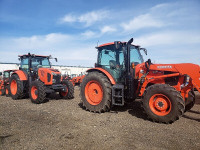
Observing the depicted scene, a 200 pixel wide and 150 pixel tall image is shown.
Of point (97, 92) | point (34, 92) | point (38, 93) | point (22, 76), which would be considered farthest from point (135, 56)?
point (22, 76)

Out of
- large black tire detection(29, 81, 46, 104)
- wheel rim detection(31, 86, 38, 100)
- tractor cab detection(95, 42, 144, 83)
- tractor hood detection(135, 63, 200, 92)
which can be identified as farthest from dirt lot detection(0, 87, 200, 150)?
wheel rim detection(31, 86, 38, 100)

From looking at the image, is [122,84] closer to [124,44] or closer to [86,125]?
[124,44]

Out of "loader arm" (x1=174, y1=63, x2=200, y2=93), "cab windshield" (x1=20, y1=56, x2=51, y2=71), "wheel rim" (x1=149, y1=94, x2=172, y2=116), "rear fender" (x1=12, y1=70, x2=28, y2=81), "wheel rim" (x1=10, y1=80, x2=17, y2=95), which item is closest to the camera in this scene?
"wheel rim" (x1=149, y1=94, x2=172, y2=116)

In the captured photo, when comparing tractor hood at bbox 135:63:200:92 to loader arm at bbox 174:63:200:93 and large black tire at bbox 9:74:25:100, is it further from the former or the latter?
large black tire at bbox 9:74:25:100

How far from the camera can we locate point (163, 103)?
14.6 feet

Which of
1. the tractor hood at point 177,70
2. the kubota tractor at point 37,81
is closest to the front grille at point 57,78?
the kubota tractor at point 37,81

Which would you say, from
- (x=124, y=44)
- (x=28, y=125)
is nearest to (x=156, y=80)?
(x=124, y=44)

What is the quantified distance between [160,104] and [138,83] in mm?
1177

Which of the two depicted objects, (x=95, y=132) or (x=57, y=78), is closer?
(x=95, y=132)

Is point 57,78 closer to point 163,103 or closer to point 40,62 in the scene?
point 40,62

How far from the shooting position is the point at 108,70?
609 centimetres

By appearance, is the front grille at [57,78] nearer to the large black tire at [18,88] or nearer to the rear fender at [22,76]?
the rear fender at [22,76]

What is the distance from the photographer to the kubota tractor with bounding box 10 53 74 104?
305 inches

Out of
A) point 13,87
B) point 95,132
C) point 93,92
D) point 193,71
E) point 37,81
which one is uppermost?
point 193,71
